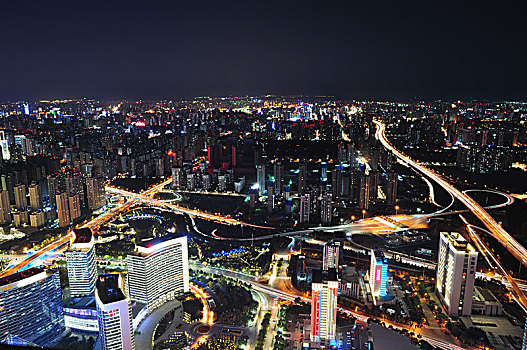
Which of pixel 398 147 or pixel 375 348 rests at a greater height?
pixel 398 147

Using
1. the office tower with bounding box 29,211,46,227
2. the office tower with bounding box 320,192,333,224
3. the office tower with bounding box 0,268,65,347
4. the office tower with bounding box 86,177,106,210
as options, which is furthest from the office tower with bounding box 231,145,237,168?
the office tower with bounding box 0,268,65,347

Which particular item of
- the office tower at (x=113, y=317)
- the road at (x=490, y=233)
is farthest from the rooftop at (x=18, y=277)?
the road at (x=490, y=233)

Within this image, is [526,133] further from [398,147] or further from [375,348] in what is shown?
[375,348]

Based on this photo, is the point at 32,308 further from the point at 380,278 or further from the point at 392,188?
the point at 392,188

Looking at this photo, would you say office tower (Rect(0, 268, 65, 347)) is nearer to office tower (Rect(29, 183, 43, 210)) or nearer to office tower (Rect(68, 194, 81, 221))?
office tower (Rect(68, 194, 81, 221))

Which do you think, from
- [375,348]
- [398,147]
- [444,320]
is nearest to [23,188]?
[375,348]

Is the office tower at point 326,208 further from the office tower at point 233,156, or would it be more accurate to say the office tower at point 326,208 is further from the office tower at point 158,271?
the office tower at point 233,156

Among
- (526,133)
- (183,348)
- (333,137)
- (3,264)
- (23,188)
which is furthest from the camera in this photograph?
(333,137)
